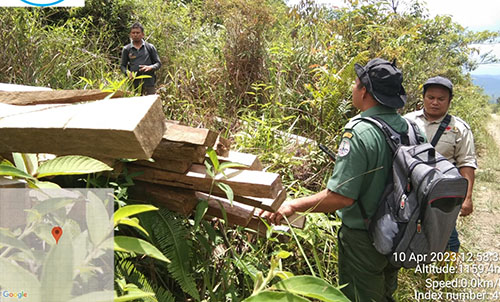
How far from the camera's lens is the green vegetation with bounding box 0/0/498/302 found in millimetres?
1784

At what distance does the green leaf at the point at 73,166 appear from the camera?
1141 millimetres

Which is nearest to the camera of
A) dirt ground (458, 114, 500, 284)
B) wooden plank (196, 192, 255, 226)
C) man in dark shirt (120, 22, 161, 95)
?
wooden plank (196, 192, 255, 226)

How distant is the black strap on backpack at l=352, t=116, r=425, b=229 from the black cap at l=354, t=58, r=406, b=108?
5.1 inches

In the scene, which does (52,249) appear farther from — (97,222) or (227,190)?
(227,190)

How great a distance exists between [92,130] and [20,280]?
1.51 ft

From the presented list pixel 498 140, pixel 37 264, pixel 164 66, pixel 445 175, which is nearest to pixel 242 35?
pixel 164 66

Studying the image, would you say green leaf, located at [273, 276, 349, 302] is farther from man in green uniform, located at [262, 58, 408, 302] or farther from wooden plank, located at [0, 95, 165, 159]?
man in green uniform, located at [262, 58, 408, 302]

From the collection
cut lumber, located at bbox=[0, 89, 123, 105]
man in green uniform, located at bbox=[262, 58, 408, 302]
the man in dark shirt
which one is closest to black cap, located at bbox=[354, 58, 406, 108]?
man in green uniform, located at bbox=[262, 58, 408, 302]

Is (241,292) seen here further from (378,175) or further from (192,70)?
(192,70)

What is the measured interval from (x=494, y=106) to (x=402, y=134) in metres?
26.1

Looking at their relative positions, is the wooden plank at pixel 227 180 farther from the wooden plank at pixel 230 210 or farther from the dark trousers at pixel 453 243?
the dark trousers at pixel 453 243

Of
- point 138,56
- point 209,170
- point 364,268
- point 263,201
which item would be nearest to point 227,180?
point 209,170

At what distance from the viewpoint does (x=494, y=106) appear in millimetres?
22984

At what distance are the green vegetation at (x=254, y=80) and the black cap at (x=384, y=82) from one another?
96cm
